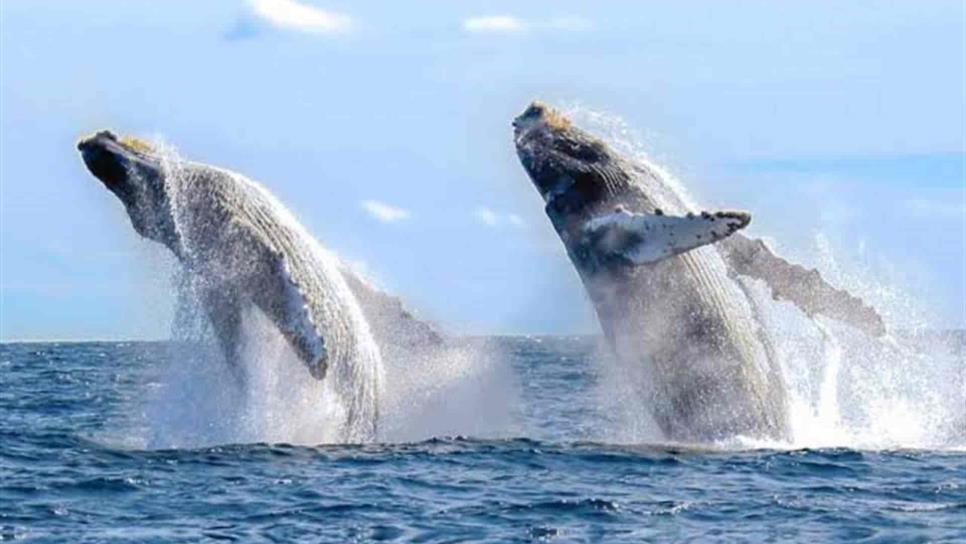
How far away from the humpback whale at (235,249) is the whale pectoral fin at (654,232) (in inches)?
120

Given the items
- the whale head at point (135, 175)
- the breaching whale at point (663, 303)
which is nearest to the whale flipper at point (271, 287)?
the whale head at point (135, 175)

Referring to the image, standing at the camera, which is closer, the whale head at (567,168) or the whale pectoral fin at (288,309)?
the whale pectoral fin at (288,309)

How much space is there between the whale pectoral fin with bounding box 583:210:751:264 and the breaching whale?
10 cm

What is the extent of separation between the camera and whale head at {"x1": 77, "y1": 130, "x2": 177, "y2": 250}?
1914 cm

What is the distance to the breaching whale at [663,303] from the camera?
1902 cm

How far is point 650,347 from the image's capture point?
19.2 m

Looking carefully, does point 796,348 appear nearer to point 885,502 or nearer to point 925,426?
point 925,426

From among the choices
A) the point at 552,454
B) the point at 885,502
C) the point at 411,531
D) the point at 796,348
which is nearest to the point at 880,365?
the point at 796,348

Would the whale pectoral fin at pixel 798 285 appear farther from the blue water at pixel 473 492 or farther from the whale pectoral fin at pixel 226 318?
the whale pectoral fin at pixel 226 318

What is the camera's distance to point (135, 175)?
63.2 ft

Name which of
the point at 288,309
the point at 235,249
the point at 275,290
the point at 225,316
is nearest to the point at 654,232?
the point at 288,309

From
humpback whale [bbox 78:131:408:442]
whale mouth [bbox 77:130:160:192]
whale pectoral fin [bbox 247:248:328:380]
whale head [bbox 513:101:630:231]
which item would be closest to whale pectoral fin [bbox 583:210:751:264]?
whale head [bbox 513:101:630:231]

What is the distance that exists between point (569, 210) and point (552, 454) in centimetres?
281

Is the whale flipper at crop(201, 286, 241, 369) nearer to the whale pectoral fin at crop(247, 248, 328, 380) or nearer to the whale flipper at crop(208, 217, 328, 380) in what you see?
the whale flipper at crop(208, 217, 328, 380)
